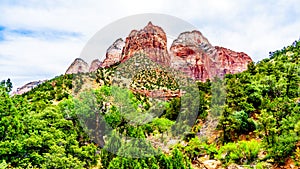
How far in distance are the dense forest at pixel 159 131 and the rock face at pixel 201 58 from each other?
3794 centimetres

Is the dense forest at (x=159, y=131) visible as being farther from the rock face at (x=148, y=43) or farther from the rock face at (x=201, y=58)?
the rock face at (x=201, y=58)

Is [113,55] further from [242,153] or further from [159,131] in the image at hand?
[242,153]

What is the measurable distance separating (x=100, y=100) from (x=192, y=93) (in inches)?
377

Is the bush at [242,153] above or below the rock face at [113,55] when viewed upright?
below

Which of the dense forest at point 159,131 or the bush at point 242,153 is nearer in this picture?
the dense forest at point 159,131

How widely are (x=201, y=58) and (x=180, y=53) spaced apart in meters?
7.89

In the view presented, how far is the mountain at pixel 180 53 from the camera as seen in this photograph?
6607cm

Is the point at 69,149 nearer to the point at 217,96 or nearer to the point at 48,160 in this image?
the point at 48,160

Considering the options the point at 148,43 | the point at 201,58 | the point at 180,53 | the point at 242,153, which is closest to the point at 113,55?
the point at 148,43

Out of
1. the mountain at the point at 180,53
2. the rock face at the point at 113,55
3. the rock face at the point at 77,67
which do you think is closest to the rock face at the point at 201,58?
the mountain at the point at 180,53

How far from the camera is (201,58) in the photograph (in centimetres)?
8431

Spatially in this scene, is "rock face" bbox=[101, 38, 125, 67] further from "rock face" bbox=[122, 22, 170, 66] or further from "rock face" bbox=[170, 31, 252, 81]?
"rock face" bbox=[170, 31, 252, 81]

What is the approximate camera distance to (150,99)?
42500 mm

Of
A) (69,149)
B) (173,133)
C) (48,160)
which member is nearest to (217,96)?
(173,133)
